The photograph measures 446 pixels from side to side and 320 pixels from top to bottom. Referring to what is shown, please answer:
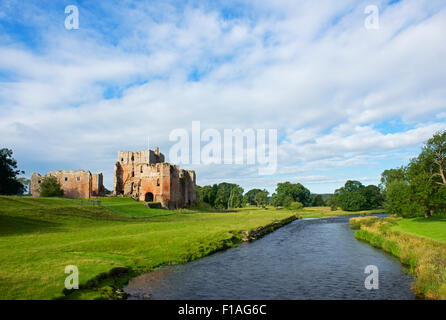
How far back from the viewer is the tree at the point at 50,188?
223ft

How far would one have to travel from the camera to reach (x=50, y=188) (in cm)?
6819

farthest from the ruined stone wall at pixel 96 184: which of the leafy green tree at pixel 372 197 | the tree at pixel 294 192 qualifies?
the tree at pixel 294 192

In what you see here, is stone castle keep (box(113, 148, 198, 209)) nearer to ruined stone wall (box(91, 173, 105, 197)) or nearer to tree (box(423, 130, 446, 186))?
ruined stone wall (box(91, 173, 105, 197))

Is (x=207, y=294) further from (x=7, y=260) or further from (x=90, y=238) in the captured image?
(x=90, y=238)

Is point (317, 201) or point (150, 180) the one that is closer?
point (150, 180)

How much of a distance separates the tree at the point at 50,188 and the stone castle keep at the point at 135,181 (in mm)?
4867

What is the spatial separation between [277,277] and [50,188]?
215ft

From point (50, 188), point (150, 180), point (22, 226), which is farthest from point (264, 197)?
point (22, 226)

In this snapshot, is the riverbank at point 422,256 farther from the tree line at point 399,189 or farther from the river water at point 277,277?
the tree line at point 399,189

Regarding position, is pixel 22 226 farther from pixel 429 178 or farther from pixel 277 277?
pixel 429 178

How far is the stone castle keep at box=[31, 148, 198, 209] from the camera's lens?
75312 mm

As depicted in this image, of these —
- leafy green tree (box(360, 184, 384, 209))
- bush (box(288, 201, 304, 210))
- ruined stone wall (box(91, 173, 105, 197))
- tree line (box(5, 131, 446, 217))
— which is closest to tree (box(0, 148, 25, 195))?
tree line (box(5, 131, 446, 217))
